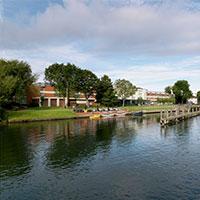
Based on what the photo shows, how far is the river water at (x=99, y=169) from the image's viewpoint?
1008 inches

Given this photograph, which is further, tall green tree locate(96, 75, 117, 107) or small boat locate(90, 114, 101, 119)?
tall green tree locate(96, 75, 117, 107)

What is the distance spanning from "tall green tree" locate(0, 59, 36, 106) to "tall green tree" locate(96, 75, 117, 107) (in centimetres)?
3874

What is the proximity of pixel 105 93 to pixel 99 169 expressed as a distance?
109 meters

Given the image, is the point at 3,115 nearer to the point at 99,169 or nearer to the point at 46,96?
the point at 46,96

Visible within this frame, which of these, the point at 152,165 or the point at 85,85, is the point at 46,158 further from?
the point at 85,85

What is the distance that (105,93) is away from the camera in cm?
14138

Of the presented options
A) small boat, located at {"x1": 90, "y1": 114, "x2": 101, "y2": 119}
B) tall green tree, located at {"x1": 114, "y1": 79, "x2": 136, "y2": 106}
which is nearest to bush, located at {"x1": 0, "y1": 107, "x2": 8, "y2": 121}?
small boat, located at {"x1": 90, "y1": 114, "x2": 101, "y2": 119}

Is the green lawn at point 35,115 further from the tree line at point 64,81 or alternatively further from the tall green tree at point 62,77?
the tall green tree at point 62,77

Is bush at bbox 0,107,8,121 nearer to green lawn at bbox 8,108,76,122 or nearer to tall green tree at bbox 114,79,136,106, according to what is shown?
green lawn at bbox 8,108,76,122

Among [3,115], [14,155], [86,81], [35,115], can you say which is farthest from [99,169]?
[86,81]

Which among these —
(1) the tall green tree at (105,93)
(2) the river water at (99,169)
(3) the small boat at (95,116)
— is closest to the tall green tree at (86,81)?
(1) the tall green tree at (105,93)

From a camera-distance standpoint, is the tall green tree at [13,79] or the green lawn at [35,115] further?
the green lawn at [35,115]

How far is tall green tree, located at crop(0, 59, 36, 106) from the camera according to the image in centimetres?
8544

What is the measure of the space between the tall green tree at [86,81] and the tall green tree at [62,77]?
8.53ft
